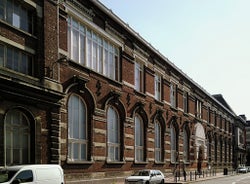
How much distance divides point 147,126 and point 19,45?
22.3 meters

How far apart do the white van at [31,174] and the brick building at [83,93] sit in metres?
3.27

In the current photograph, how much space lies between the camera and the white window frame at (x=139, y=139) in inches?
1694

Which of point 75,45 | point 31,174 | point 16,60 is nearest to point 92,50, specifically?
point 75,45

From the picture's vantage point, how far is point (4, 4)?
24.8 meters

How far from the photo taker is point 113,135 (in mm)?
37844

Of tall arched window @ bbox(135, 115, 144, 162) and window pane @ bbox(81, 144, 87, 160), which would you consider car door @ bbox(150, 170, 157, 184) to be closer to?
window pane @ bbox(81, 144, 87, 160)

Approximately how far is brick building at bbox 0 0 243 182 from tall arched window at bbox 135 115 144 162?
0.09 m

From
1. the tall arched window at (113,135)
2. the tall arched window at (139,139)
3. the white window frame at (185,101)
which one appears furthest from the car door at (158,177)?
the white window frame at (185,101)

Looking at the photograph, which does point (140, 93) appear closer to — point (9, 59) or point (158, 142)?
point (158, 142)

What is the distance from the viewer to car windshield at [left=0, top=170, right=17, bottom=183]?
1847 centimetres

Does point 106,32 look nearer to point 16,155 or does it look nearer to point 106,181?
point 106,181

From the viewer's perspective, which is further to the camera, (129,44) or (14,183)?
(129,44)

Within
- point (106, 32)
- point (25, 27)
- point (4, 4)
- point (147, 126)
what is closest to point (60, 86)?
point (25, 27)

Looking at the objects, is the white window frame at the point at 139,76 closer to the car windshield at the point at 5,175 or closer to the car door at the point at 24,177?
the car door at the point at 24,177
